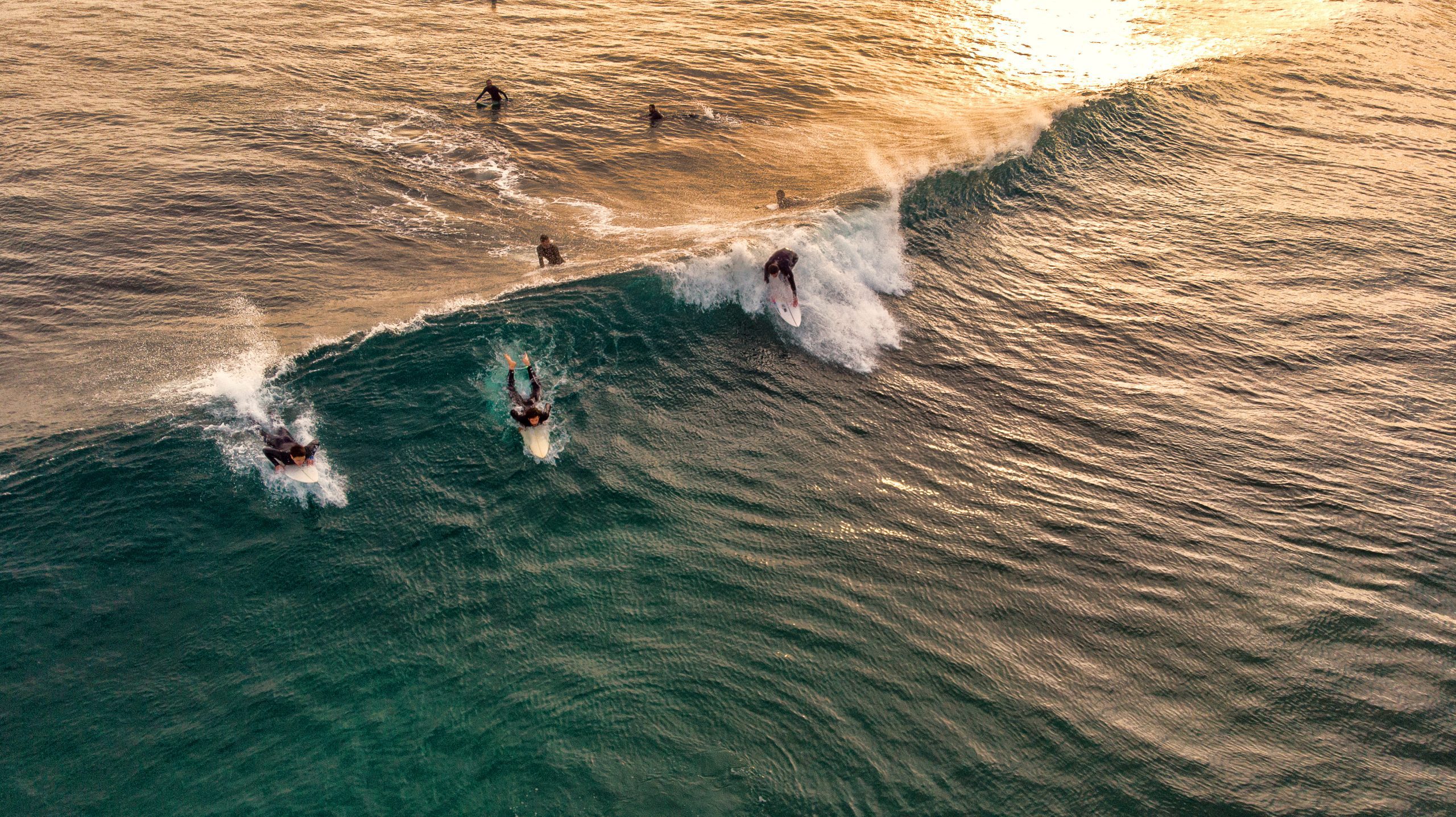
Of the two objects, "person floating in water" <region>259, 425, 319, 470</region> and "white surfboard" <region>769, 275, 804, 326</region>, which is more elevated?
"white surfboard" <region>769, 275, 804, 326</region>

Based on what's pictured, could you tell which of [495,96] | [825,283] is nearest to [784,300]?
[825,283]

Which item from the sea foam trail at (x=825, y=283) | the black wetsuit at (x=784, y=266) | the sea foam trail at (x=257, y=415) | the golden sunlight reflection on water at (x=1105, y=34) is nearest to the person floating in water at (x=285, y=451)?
the sea foam trail at (x=257, y=415)

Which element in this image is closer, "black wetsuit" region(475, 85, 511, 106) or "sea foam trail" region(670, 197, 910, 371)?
"sea foam trail" region(670, 197, 910, 371)

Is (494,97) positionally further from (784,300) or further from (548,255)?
(784,300)

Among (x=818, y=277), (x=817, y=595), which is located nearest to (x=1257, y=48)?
(x=818, y=277)

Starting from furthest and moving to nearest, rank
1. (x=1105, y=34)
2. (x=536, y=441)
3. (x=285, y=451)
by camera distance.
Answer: (x=1105, y=34), (x=536, y=441), (x=285, y=451)

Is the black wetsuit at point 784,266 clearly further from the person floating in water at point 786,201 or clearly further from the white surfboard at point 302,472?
the white surfboard at point 302,472

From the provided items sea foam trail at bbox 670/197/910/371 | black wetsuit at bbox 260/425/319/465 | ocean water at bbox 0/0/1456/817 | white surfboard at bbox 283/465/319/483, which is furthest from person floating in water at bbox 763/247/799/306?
white surfboard at bbox 283/465/319/483

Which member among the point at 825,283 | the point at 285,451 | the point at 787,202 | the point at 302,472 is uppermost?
the point at 787,202

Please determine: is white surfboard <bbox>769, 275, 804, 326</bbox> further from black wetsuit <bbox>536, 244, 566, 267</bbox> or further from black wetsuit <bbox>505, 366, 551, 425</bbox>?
black wetsuit <bbox>505, 366, 551, 425</bbox>
